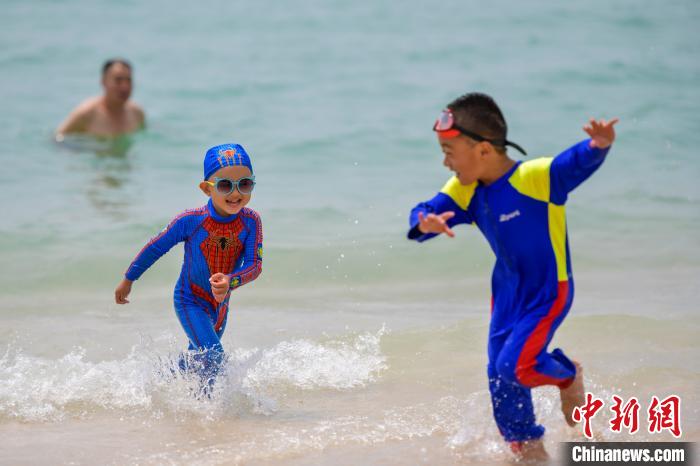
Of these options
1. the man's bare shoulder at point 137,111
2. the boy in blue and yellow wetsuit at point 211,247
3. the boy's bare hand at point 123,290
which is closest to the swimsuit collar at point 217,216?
the boy in blue and yellow wetsuit at point 211,247

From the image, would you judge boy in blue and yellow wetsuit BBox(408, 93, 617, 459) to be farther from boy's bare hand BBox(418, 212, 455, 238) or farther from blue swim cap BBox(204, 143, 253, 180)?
blue swim cap BBox(204, 143, 253, 180)

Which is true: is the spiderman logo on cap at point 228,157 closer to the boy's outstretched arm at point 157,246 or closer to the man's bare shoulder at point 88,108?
the boy's outstretched arm at point 157,246

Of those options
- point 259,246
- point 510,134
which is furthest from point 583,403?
point 510,134

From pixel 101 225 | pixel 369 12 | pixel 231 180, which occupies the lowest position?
pixel 101 225

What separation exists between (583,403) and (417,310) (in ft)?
8.38

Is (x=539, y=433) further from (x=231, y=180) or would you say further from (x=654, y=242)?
(x=654, y=242)

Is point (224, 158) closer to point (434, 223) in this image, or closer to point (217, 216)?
point (217, 216)

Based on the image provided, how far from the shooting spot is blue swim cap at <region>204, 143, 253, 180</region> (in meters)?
5.07

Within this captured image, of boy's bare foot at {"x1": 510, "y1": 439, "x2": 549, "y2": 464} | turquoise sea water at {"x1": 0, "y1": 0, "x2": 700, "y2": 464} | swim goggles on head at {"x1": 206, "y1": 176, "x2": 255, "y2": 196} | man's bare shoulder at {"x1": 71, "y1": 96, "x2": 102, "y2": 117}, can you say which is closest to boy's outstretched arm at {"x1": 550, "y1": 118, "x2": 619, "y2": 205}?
boy's bare foot at {"x1": 510, "y1": 439, "x2": 549, "y2": 464}

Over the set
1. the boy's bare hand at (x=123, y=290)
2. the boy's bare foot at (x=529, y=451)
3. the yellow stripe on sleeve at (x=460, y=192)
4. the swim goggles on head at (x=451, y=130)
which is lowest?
the boy's bare foot at (x=529, y=451)

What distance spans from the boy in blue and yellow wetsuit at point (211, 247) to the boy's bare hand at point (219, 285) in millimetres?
79

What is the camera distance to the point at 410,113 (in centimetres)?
1336

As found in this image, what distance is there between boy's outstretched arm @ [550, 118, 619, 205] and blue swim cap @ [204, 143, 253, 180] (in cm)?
170

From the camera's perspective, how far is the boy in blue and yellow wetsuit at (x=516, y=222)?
4066 millimetres
